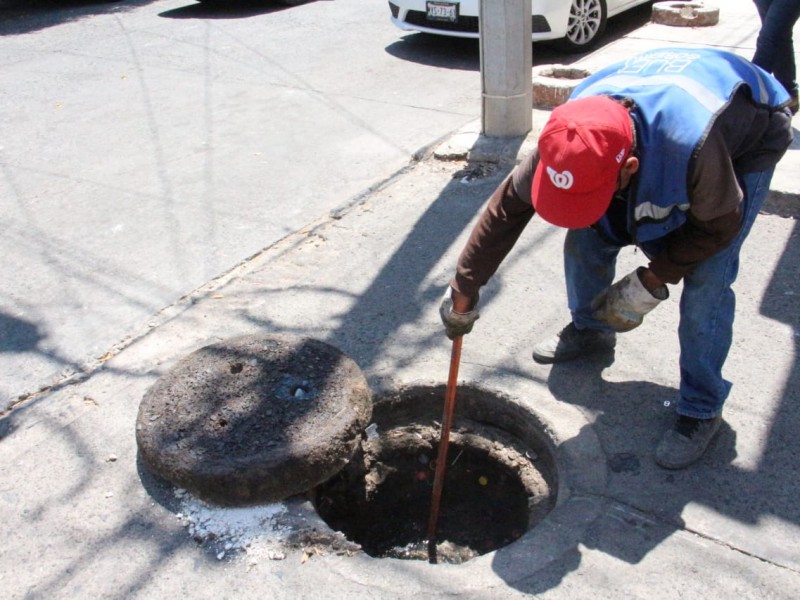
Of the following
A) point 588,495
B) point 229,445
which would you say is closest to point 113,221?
point 229,445

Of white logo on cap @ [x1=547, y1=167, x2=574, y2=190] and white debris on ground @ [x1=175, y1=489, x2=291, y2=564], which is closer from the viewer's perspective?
white logo on cap @ [x1=547, y1=167, x2=574, y2=190]

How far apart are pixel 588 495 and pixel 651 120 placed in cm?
125

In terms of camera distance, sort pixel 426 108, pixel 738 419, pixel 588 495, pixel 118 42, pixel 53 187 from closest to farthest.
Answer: pixel 588 495 < pixel 738 419 < pixel 53 187 < pixel 426 108 < pixel 118 42

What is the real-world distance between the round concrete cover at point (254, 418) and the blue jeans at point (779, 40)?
3700mm

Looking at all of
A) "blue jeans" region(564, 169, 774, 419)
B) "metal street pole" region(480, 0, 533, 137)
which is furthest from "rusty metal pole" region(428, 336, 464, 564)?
→ "metal street pole" region(480, 0, 533, 137)

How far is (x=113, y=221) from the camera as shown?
191 inches

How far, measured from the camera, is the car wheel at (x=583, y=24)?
760 cm

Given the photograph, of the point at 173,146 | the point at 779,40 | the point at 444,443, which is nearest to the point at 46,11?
the point at 173,146

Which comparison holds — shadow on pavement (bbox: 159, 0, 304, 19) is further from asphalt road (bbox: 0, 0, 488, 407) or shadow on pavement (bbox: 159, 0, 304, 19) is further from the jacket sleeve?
the jacket sleeve

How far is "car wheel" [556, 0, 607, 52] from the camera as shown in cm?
760

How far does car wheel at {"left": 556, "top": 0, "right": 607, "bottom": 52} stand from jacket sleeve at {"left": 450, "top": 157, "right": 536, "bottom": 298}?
18.3 ft

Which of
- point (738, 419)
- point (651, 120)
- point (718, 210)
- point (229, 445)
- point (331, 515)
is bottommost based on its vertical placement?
point (331, 515)

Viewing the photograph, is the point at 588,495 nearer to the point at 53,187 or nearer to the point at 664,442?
the point at 664,442

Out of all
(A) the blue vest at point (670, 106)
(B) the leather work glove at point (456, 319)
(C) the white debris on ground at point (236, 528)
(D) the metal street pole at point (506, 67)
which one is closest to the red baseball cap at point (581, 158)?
(A) the blue vest at point (670, 106)
